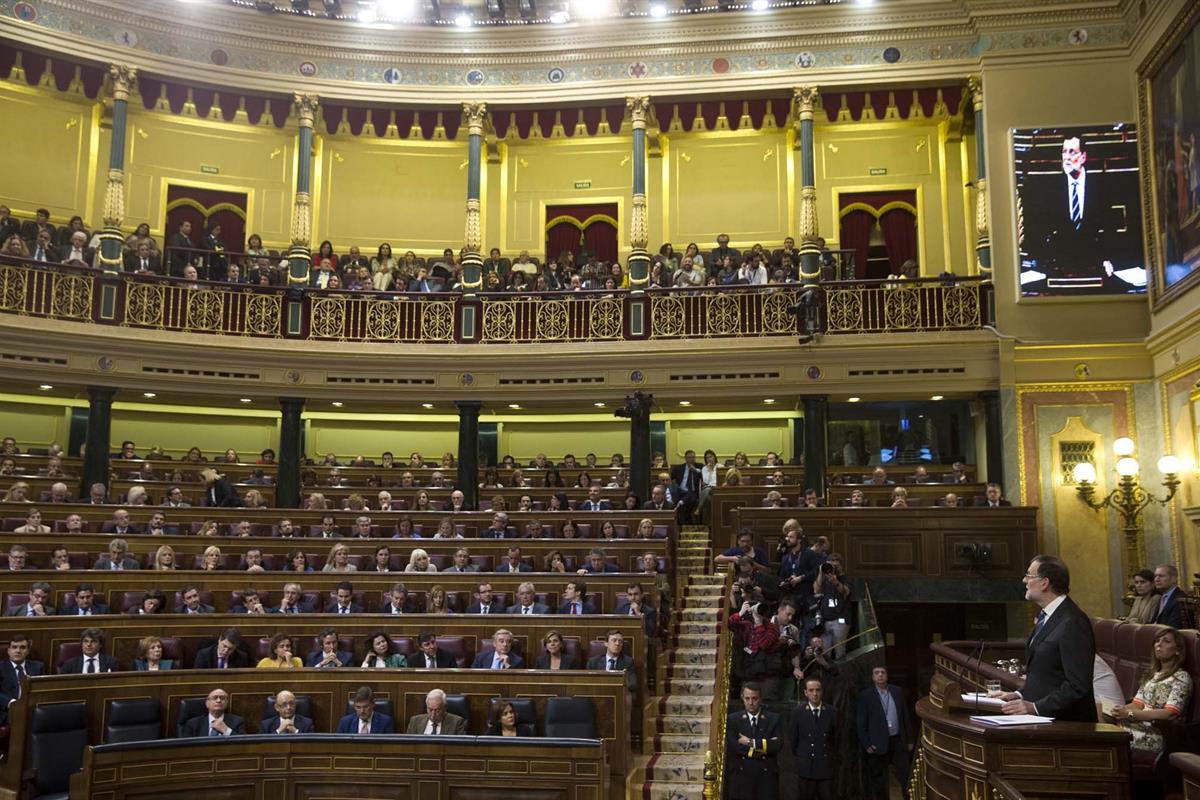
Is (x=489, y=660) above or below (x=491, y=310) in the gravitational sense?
below

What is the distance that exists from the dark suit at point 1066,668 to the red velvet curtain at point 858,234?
1413 cm

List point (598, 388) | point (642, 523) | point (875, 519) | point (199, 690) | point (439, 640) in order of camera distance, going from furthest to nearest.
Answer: point (598, 388), point (875, 519), point (642, 523), point (439, 640), point (199, 690)

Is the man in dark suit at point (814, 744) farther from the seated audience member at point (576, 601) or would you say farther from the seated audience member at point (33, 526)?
the seated audience member at point (33, 526)

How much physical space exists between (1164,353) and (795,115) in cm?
614

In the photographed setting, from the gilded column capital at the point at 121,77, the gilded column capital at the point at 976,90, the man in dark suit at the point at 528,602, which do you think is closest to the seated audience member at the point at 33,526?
the man in dark suit at the point at 528,602

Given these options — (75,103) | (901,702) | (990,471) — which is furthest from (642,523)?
(75,103)

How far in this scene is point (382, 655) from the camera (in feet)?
28.7

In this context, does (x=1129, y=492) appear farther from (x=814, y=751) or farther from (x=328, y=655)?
(x=328, y=655)

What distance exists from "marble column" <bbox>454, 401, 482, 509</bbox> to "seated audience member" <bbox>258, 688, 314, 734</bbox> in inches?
297

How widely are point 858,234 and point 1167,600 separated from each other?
1025 cm

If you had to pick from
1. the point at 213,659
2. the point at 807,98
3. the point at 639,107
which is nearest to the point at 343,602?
the point at 213,659

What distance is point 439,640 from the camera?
29.3ft

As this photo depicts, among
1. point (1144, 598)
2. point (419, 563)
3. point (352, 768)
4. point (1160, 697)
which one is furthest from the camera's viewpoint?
point (419, 563)

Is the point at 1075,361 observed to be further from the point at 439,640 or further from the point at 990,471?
the point at 439,640
